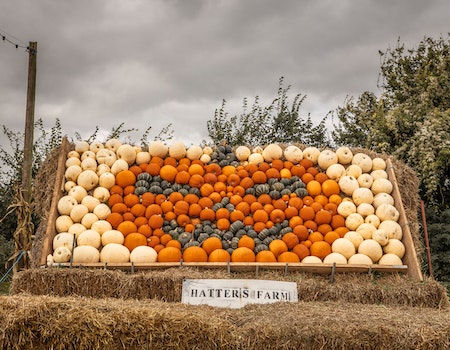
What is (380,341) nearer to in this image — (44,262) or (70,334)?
(70,334)

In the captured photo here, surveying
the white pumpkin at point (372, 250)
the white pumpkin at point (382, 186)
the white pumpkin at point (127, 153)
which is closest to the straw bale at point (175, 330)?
the white pumpkin at point (372, 250)

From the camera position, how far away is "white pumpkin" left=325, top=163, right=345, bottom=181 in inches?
324

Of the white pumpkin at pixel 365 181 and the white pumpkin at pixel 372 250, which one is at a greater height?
the white pumpkin at pixel 365 181

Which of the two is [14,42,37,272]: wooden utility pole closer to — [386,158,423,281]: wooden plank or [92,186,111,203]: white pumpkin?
[92,186,111,203]: white pumpkin

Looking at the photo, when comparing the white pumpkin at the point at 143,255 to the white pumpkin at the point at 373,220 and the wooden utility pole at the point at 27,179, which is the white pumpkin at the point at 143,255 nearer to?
the wooden utility pole at the point at 27,179

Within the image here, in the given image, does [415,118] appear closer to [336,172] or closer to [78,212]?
[336,172]

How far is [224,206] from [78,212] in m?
2.24

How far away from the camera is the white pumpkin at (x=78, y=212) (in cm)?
759

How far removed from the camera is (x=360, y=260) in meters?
7.12

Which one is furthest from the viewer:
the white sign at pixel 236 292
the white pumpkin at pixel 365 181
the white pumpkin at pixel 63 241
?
the white pumpkin at pixel 365 181

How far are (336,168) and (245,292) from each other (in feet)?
9.50

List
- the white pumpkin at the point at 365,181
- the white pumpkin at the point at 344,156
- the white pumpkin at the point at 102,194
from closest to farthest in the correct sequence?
the white pumpkin at the point at 102,194 → the white pumpkin at the point at 365,181 → the white pumpkin at the point at 344,156

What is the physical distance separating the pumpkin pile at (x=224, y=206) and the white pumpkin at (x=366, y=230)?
2cm

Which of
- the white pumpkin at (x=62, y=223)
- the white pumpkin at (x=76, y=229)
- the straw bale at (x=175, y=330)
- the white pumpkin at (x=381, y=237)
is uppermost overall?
the white pumpkin at (x=62, y=223)
